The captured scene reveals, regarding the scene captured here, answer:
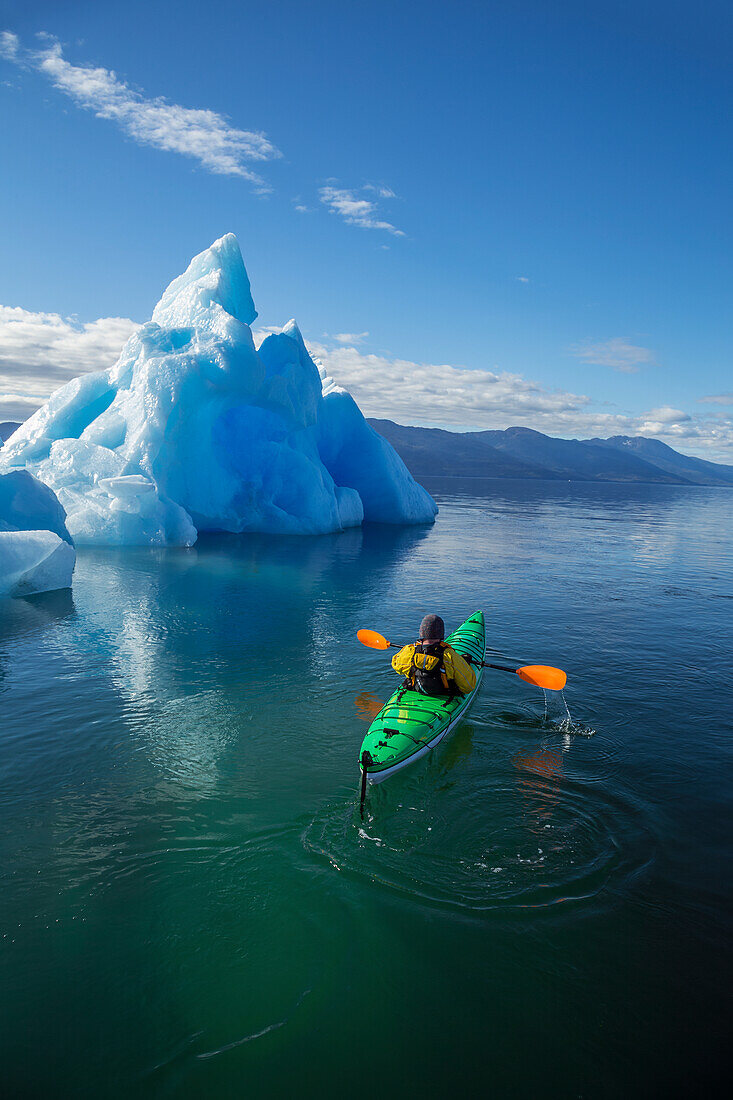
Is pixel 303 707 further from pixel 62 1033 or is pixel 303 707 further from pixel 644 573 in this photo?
pixel 644 573

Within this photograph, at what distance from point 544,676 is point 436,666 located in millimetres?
1824

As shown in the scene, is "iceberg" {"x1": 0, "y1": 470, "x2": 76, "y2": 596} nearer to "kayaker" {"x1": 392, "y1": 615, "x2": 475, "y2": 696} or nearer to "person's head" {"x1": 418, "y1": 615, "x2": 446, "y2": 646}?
"kayaker" {"x1": 392, "y1": 615, "x2": 475, "y2": 696}

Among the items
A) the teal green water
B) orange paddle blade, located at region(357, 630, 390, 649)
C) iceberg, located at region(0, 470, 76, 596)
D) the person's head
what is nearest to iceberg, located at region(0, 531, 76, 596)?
iceberg, located at region(0, 470, 76, 596)

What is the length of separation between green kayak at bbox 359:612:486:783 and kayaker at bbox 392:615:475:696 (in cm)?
15

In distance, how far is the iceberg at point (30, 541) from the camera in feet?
49.5

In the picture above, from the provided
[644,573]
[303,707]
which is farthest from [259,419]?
[303,707]

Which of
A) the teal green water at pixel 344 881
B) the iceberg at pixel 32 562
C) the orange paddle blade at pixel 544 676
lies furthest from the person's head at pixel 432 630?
the iceberg at pixel 32 562

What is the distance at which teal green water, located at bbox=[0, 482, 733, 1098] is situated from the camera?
392 cm

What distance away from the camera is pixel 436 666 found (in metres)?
7.93

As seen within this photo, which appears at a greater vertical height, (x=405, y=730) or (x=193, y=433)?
(x=193, y=433)

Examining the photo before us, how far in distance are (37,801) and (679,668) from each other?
33.8 feet

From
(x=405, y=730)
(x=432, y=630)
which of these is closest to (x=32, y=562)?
(x=432, y=630)

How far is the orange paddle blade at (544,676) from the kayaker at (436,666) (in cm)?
113

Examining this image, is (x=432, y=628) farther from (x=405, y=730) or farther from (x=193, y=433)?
(x=193, y=433)
